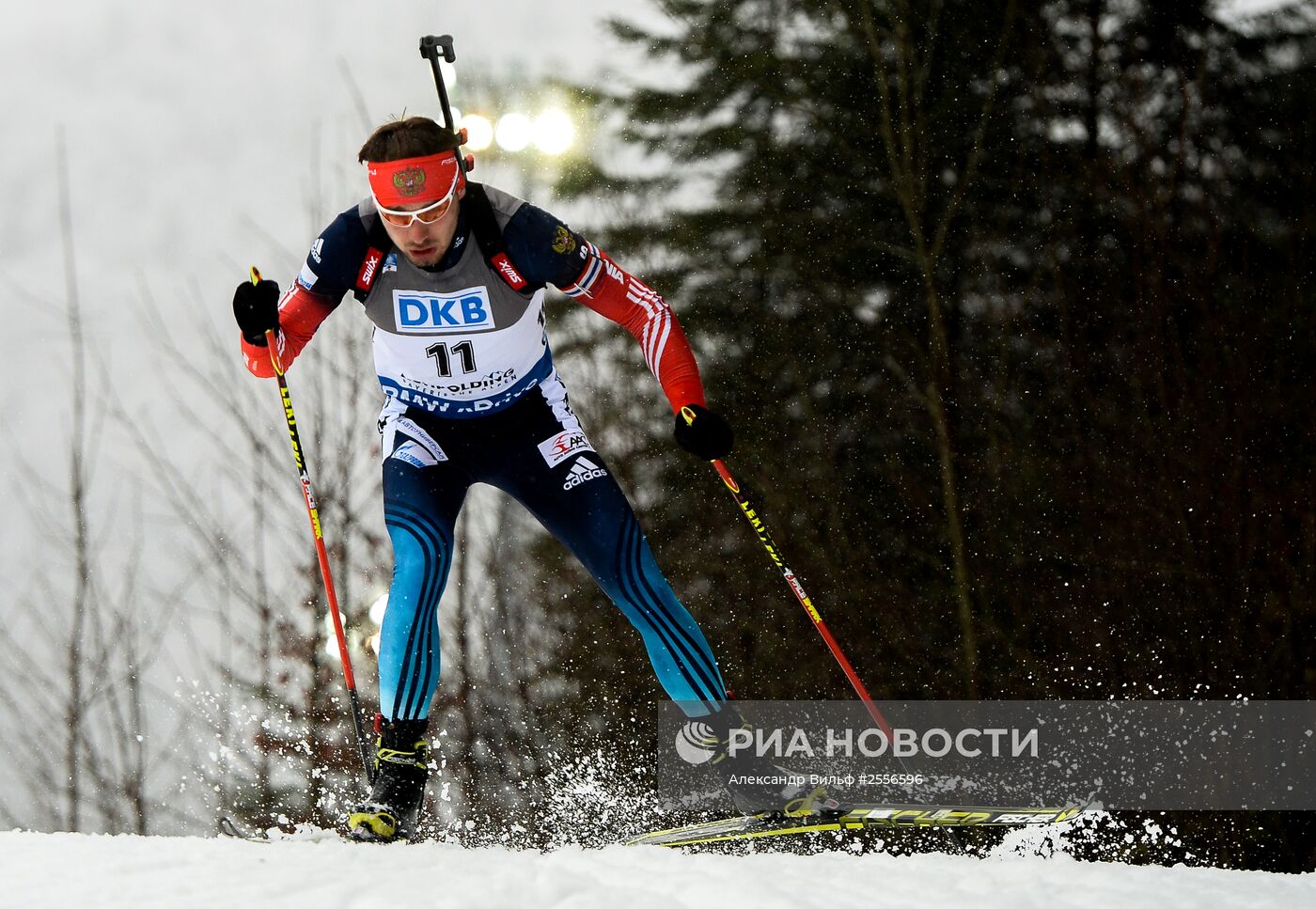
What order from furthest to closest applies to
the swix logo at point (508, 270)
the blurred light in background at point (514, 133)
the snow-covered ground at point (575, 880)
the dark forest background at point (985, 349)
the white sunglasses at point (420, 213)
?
the blurred light in background at point (514, 133) < the dark forest background at point (985, 349) < the swix logo at point (508, 270) < the white sunglasses at point (420, 213) < the snow-covered ground at point (575, 880)

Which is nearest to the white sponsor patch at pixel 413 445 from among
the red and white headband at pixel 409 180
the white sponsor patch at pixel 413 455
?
the white sponsor patch at pixel 413 455

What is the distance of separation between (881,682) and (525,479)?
20.0ft

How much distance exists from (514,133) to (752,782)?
575 centimetres

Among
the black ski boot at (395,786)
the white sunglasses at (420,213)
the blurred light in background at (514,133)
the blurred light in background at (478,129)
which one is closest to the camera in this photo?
the black ski boot at (395,786)

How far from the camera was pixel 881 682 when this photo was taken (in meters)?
8.79

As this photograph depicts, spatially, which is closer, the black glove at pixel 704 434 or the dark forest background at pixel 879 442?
the black glove at pixel 704 434

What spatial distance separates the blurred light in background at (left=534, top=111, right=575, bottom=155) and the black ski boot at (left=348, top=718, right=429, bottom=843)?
575 cm

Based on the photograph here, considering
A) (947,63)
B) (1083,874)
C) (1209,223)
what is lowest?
(1083,874)

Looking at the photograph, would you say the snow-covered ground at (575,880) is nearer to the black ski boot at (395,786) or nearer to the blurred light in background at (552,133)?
the black ski boot at (395,786)

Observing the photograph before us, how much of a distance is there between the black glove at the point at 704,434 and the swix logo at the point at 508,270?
23.9 inches

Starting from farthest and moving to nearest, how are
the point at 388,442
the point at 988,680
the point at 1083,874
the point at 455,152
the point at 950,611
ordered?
the point at 950,611, the point at 988,680, the point at 388,442, the point at 455,152, the point at 1083,874

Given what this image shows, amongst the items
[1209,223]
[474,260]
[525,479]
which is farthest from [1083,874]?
[1209,223]

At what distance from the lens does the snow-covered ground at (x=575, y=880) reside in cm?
216

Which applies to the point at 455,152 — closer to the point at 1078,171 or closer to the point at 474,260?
the point at 474,260
